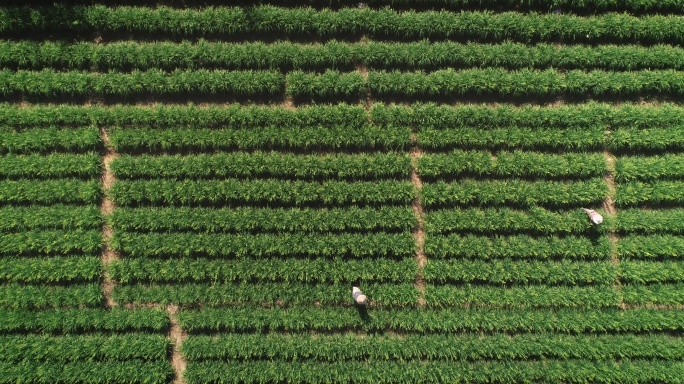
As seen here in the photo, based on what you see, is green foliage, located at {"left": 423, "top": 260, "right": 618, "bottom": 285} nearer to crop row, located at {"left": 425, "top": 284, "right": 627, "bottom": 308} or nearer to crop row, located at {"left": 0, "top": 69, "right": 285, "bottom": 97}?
crop row, located at {"left": 425, "top": 284, "right": 627, "bottom": 308}

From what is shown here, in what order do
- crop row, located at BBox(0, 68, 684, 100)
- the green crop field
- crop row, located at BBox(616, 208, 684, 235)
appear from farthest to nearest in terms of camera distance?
1. crop row, located at BBox(616, 208, 684, 235)
2. crop row, located at BBox(0, 68, 684, 100)
3. the green crop field

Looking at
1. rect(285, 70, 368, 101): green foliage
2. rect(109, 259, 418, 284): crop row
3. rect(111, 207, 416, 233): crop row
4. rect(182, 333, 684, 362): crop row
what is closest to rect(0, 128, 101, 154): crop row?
rect(111, 207, 416, 233): crop row

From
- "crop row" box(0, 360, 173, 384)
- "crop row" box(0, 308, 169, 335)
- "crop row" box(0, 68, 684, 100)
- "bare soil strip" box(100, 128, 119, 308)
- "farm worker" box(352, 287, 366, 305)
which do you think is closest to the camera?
"farm worker" box(352, 287, 366, 305)

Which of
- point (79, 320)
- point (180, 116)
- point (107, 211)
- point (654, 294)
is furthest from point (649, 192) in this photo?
point (79, 320)

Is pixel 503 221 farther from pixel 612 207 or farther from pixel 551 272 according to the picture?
pixel 612 207

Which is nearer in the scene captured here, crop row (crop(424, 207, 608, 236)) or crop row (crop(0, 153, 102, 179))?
crop row (crop(0, 153, 102, 179))

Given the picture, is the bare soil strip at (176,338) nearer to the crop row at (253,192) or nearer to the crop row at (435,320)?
the crop row at (435,320)

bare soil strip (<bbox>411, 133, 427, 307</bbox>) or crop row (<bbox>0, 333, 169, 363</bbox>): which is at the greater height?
bare soil strip (<bbox>411, 133, 427, 307</bbox>)

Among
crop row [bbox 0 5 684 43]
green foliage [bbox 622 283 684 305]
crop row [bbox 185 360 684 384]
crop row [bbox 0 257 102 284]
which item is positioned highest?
crop row [bbox 0 5 684 43]
